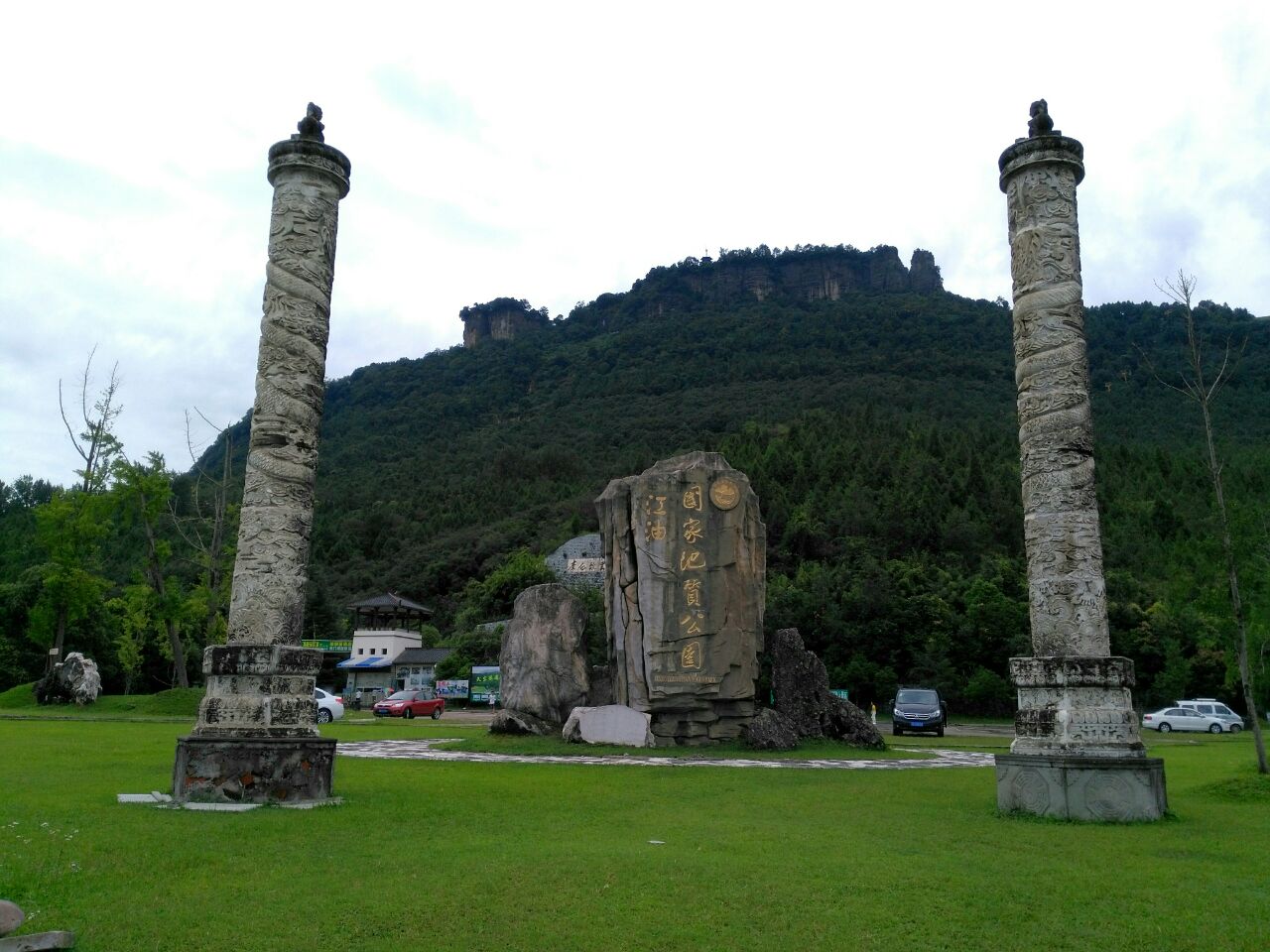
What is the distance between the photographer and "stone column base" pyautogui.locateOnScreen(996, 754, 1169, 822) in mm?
9227

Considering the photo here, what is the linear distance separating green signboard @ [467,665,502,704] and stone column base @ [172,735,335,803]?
108ft

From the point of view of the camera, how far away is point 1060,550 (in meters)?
10.4

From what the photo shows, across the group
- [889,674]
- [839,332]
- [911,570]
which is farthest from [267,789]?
[839,332]

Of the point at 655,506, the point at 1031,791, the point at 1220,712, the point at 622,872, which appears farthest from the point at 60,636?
the point at 1220,712

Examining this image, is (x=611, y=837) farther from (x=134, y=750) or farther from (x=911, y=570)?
(x=911, y=570)

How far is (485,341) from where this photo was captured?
130 meters

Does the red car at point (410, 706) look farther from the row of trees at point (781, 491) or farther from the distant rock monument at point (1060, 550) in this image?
the distant rock monument at point (1060, 550)

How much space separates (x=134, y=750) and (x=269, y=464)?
678cm

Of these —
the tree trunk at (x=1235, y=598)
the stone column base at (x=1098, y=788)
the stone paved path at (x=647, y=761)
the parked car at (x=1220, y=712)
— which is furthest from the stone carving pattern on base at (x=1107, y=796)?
the parked car at (x=1220, y=712)

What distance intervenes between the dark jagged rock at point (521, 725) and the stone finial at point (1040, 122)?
564 inches

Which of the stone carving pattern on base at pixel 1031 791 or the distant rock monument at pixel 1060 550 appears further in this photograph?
the stone carving pattern on base at pixel 1031 791

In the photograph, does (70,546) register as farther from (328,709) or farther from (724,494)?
(724,494)

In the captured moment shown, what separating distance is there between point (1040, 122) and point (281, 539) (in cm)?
1024

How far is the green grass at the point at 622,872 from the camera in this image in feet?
16.2
